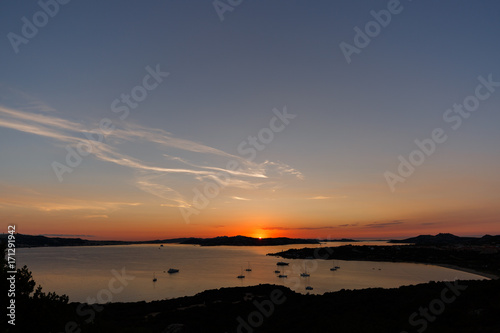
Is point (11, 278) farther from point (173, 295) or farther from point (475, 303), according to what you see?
point (173, 295)

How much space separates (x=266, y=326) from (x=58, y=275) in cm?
11580

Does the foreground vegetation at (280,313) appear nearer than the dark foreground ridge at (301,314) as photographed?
Yes

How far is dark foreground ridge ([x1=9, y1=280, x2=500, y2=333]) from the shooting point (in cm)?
2315

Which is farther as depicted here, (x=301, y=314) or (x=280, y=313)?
(x=280, y=313)

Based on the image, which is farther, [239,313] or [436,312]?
[239,313]

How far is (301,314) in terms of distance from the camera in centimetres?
4478

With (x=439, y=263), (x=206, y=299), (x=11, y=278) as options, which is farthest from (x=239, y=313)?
(x=439, y=263)

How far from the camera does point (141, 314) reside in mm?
54500

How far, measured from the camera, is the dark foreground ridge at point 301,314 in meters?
23.1

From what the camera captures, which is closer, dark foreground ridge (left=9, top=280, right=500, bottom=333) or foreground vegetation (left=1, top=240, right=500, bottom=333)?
foreground vegetation (left=1, top=240, right=500, bottom=333)

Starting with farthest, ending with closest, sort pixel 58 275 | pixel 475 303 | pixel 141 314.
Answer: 1. pixel 58 275
2. pixel 141 314
3. pixel 475 303

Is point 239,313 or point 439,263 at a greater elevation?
point 239,313

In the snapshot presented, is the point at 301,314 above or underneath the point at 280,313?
above

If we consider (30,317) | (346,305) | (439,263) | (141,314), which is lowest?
(439,263)
